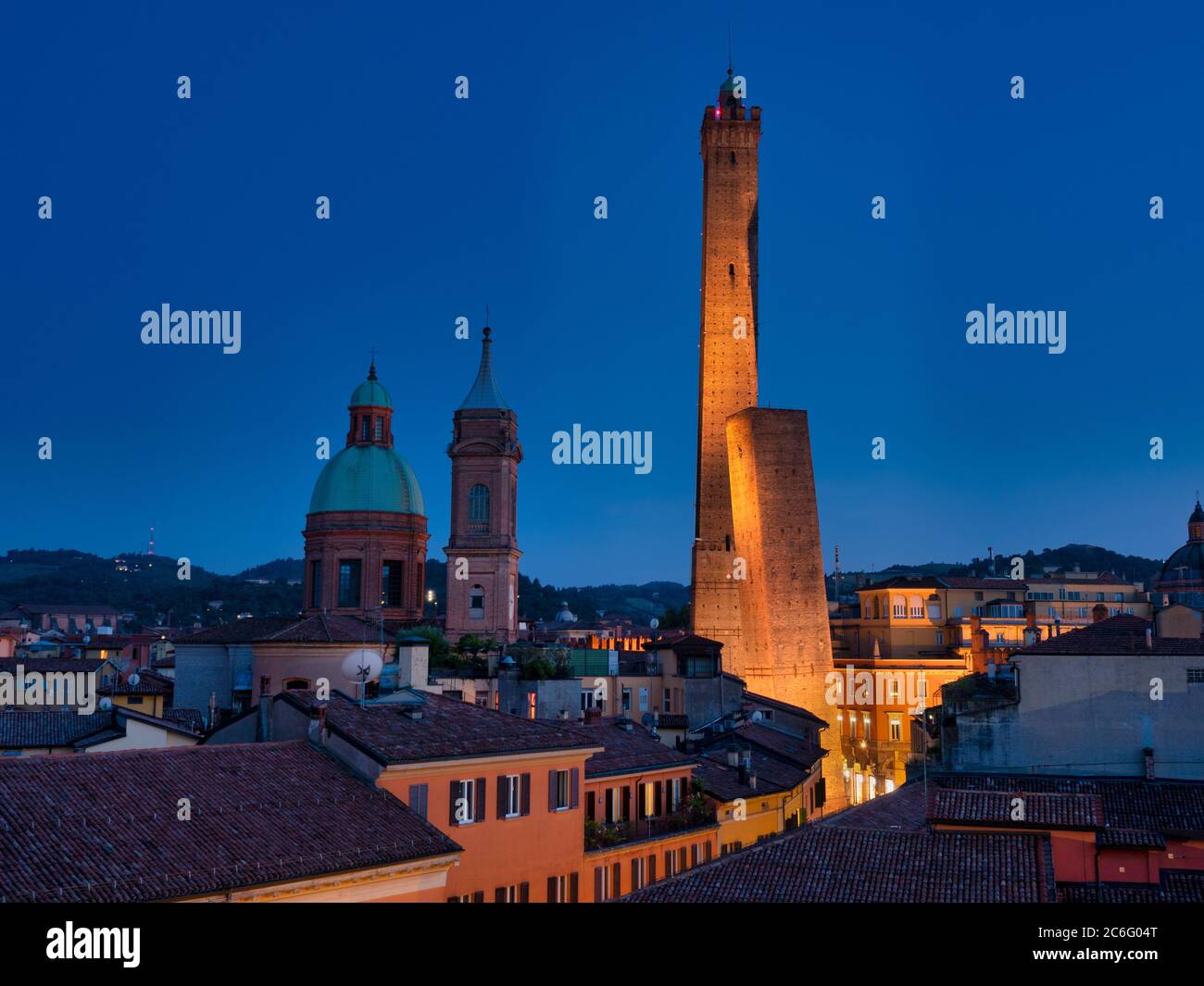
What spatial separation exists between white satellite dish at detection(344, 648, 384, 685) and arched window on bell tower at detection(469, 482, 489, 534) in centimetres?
3433

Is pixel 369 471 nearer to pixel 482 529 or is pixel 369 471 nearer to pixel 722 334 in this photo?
pixel 482 529

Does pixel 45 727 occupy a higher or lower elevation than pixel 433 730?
lower

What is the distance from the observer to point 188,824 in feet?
57.0

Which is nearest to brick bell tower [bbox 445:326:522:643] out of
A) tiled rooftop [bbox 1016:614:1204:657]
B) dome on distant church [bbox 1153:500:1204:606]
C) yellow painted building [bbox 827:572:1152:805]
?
yellow painted building [bbox 827:572:1152:805]

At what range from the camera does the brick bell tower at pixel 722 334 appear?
276ft

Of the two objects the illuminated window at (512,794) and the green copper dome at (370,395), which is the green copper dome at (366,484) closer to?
the green copper dome at (370,395)

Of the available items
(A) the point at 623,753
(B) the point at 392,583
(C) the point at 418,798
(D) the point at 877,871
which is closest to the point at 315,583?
(B) the point at 392,583

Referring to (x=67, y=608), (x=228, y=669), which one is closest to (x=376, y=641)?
(x=228, y=669)

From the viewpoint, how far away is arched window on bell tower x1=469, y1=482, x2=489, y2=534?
201 ft

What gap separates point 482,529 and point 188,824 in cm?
4406

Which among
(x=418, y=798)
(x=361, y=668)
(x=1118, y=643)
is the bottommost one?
(x=418, y=798)

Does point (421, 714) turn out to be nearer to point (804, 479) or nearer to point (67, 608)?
point (804, 479)

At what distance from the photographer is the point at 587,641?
8025cm

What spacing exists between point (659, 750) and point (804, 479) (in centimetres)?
4265
